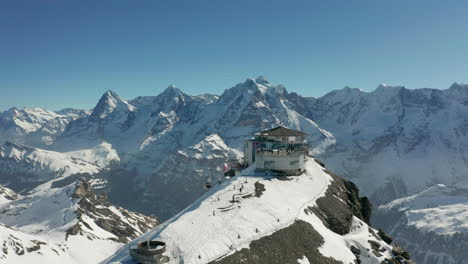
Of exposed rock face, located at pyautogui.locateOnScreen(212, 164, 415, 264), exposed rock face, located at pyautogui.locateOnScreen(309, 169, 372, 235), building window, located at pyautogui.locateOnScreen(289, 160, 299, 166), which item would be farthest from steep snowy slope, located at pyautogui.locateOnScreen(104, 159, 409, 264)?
building window, located at pyautogui.locateOnScreen(289, 160, 299, 166)

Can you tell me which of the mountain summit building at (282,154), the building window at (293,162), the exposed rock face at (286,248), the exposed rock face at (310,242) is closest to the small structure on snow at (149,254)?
the exposed rock face at (286,248)

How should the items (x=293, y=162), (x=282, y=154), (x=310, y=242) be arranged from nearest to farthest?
(x=310, y=242) < (x=282, y=154) < (x=293, y=162)

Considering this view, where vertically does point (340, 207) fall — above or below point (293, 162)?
below

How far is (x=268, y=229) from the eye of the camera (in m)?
54.8

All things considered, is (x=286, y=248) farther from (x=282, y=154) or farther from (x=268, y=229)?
(x=282, y=154)

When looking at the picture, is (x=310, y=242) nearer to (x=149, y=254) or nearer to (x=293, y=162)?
(x=149, y=254)

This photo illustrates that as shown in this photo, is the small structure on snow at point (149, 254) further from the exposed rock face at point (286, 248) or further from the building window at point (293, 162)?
the building window at point (293, 162)

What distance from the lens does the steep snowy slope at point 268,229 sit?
1837 inches

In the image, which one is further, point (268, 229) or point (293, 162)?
point (293, 162)

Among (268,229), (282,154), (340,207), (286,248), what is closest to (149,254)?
(268,229)

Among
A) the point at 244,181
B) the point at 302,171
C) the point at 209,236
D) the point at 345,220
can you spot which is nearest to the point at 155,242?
the point at 209,236

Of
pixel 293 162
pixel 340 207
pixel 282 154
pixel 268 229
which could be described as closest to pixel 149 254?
pixel 268 229

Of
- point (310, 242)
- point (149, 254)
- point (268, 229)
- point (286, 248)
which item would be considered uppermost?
point (149, 254)

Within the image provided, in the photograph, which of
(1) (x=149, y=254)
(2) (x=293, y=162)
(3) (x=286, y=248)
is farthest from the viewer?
(2) (x=293, y=162)
